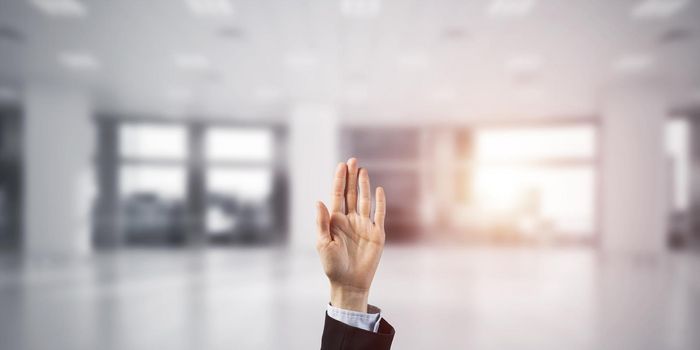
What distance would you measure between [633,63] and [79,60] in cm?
1197

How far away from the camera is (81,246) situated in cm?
992

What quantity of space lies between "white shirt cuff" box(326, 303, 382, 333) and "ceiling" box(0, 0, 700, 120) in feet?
16.6

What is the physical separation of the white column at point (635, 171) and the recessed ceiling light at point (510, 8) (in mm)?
6086

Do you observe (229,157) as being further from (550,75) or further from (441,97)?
(550,75)

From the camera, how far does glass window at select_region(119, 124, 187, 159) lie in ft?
44.5

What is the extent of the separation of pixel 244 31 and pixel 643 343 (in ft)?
22.7

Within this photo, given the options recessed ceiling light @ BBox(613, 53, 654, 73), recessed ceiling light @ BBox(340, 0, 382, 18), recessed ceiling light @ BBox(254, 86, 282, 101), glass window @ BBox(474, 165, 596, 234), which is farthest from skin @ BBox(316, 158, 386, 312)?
glass window @ BBox(474, 165, 596, 234)

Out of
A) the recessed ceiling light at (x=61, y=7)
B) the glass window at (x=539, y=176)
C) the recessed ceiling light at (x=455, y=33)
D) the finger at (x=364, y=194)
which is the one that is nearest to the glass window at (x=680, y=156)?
the glass window at (x=539, y=176)

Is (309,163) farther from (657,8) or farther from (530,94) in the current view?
(657,8)

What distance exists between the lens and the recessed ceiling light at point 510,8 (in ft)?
17.4

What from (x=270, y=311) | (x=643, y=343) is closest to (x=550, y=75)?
(x=643, y=343)

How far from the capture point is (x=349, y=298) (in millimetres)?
1286

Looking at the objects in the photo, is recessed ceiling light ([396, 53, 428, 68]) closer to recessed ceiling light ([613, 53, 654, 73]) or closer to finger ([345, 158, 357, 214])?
recessed ceiling light ([613, 53, 654, 73])

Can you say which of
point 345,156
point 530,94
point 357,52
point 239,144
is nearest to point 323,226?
point 357,52
